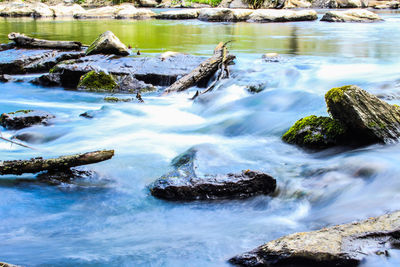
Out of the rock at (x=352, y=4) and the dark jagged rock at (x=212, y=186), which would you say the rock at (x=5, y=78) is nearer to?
the dark jagged rock at (x=212, y=186)

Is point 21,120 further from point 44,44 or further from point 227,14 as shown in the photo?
point 227,14

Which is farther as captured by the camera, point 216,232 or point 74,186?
point 74,186

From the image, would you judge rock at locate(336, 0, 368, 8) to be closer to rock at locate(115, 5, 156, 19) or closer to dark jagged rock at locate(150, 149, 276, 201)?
rock at locate(115, 5, 156, 19)

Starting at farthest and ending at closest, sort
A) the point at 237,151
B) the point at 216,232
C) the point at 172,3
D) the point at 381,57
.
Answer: the point at 172,3 < the point at 381,57 < the point at 237,151 < the point at 216,232

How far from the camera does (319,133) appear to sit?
182 inches

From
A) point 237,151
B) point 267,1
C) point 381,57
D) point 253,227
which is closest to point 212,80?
point 237,151


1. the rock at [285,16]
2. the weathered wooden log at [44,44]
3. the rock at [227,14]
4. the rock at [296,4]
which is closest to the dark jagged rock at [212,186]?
the weathered wooden log at [44,44]

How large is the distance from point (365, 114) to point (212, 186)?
189 centimetres

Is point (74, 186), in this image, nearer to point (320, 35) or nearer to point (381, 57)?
point (381, 57)

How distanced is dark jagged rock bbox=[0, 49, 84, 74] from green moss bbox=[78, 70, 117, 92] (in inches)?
70.0

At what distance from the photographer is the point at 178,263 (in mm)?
2799

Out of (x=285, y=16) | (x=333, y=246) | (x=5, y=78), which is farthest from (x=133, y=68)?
(x=285, y=16)

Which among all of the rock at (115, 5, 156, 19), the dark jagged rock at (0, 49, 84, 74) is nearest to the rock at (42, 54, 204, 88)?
the dark jagged rock at (0, 49, 84, 74)

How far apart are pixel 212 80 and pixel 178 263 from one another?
6.34 m
